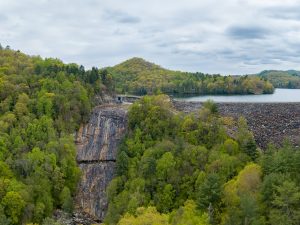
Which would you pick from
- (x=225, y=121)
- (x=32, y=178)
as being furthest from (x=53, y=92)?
(x=225, y=121)

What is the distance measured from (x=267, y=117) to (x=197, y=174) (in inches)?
984

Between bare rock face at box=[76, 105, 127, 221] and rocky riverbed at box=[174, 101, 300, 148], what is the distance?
15538mm

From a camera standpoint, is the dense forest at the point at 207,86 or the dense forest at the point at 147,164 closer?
the dense forest at the point at 147,164

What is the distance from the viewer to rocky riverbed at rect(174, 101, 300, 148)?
79.8 meters

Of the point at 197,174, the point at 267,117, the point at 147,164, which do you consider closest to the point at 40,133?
the point at 147,164

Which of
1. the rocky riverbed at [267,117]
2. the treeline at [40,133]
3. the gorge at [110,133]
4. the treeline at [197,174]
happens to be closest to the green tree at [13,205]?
the treeline at [40,133]

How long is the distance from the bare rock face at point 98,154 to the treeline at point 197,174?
4.97 metres

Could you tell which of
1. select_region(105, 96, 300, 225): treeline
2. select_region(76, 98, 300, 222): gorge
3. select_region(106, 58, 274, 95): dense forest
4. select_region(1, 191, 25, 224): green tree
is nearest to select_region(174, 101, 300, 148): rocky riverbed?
select_region(76, 98, 300, 222): gorge

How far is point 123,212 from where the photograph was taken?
6962cm

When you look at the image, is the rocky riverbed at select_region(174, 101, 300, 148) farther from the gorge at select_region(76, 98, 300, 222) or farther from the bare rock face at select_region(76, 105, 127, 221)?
the bare rock face at select_region(76, 105, 127, 221)

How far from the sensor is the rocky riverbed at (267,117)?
7981 cm

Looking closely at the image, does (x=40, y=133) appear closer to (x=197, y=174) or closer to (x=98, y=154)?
(x=98, y=154)

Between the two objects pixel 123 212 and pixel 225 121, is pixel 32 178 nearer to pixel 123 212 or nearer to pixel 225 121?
pixel 123 212

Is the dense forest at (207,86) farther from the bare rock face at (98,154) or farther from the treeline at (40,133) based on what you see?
the bare rock face at (98,154)
